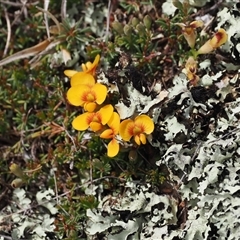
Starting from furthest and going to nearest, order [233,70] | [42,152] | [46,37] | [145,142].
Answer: [46,37] < [42,152] < [233,70] < [145,142]

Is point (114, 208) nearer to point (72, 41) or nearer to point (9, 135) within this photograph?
point (9, 135)

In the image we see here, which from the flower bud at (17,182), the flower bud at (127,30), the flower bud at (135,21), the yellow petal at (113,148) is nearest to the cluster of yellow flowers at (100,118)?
the yellow petal at (113,148)

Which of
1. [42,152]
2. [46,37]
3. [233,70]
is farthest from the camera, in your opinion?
[46,37]

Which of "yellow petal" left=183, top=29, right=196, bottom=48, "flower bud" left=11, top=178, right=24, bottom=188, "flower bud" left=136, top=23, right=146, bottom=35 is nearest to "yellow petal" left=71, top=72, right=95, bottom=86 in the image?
"flower bud" left=136, top=23, right=146, bottom=35

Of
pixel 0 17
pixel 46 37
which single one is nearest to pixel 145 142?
pixel 46 37

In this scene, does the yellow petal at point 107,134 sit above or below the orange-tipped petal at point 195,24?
below

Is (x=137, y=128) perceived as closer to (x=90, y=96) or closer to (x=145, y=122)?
(x=145, y=122)

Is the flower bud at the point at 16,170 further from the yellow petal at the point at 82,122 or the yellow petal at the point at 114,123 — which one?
the yellow petal at the point at 114,123
